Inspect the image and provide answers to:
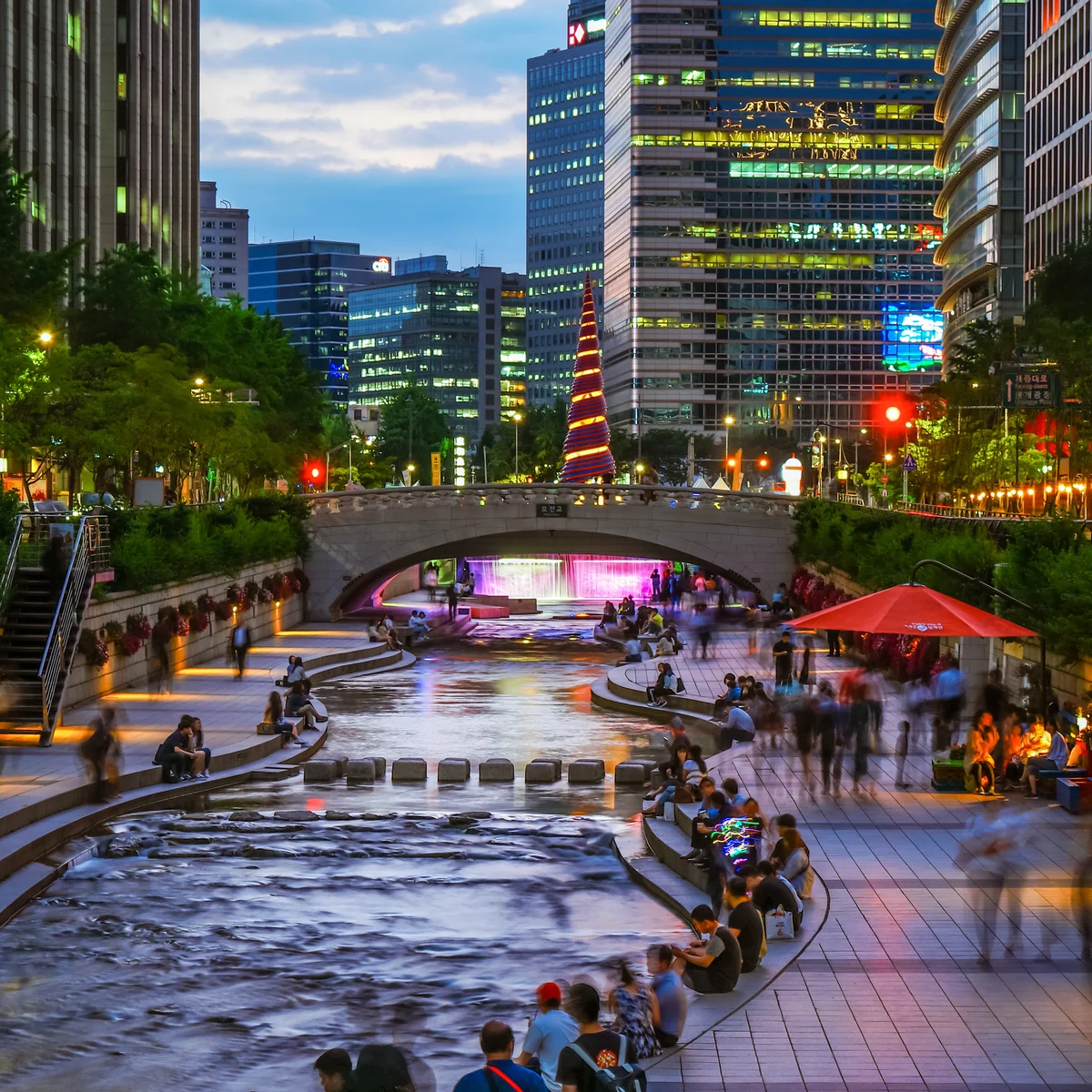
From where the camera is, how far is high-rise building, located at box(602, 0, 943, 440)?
552ft

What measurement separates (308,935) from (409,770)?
11.7 metres

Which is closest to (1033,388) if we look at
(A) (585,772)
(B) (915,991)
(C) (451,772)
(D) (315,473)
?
(A) (585,772)

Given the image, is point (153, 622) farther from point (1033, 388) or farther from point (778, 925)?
point (778, 925)

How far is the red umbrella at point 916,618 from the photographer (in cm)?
2611

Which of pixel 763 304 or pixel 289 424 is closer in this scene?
pixel 289 424

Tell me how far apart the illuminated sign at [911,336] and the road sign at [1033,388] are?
108351 millimetres

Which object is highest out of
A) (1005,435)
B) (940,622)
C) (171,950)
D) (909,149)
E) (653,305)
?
(909,149)

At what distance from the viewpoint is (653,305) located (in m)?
170

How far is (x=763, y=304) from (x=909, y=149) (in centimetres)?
2378

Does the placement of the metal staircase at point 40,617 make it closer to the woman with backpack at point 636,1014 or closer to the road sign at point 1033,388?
the woman with backpack at point 636,1014

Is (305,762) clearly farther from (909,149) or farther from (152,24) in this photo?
(909,149)

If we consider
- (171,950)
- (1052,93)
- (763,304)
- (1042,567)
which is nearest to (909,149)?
(763,304)

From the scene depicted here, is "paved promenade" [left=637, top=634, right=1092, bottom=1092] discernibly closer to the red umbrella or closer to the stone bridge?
the red umbrella

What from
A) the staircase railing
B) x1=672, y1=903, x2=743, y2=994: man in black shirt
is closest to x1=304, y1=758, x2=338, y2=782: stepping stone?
the staircase railing
